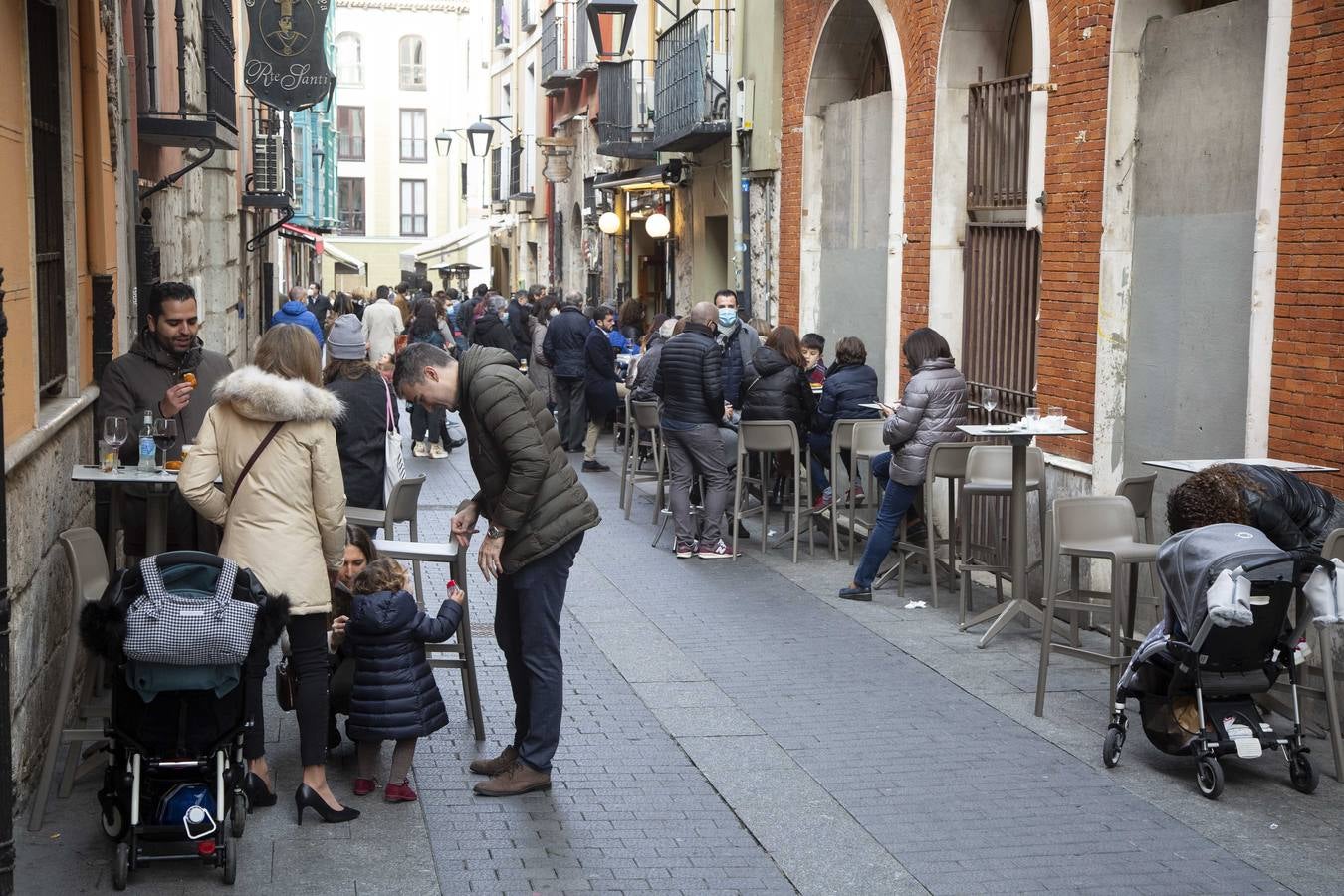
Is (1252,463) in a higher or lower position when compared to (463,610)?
higher

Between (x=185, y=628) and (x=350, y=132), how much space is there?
60.6m

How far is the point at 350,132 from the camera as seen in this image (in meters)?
63.3

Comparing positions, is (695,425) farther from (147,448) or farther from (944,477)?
(147,448)

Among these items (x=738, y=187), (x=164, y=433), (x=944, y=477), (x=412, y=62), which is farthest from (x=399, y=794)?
(x=412, y=62)

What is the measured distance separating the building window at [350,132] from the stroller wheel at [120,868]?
60.1 metres

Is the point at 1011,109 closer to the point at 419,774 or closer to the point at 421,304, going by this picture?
the point at 419,774

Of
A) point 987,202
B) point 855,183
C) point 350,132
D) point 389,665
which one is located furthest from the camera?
point 350,132

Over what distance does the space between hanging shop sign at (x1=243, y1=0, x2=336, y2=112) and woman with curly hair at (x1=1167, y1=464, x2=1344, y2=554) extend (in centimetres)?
1147

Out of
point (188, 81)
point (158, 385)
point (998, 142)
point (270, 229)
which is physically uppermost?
point (188, 81)

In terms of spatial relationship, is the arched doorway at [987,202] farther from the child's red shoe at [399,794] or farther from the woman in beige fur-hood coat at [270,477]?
the woman in beige fur-hood coat at [270,477]

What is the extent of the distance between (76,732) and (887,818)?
120 inches

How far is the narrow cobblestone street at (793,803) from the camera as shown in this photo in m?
5.49

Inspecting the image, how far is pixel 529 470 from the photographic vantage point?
6.03 meters

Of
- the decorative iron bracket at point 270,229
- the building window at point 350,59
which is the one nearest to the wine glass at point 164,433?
the decorative iron bracket at point 270,229
